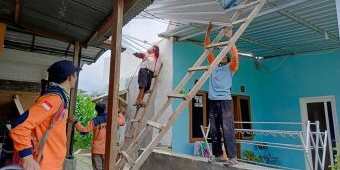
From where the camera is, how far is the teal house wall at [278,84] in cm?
696

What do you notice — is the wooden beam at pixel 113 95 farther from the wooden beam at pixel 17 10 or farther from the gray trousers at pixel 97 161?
the gray trousers at pixel 97 161

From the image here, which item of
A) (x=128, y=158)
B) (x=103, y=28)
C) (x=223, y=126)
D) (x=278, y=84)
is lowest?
(x=128, y=158)

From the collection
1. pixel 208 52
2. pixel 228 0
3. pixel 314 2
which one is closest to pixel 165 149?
pixel 208 52

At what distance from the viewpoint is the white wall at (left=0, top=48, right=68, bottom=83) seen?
5.40 meters

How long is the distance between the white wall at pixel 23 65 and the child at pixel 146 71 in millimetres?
2008

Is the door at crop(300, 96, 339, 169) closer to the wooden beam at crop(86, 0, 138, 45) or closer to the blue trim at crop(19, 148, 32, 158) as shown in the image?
the wooden beam at crop(86, 0, 138, 45)

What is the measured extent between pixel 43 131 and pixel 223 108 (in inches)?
111

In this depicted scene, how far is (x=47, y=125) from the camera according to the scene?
5.74 ft

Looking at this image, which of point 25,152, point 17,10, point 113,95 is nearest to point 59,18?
point 17,10

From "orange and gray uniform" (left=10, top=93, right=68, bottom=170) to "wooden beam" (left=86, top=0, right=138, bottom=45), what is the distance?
1.57 metres

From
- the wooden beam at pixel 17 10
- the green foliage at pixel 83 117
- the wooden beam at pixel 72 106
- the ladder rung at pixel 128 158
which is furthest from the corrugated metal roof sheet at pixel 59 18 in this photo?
the green foliage at pixel 83 117

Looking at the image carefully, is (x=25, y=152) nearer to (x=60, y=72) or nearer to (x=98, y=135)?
(x=60, y=72)

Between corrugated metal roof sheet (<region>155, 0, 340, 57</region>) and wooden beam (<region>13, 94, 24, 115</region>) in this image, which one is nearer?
corrugated metal roof sheet (<region>155, 0, 340, 57</region>)

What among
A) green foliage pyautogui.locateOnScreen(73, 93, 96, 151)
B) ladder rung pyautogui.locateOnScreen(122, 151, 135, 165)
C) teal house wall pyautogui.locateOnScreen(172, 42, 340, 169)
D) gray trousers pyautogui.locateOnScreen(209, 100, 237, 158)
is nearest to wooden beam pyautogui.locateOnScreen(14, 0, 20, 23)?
ladder rung pyautogui.locateOnScreen(122, 151, 135, 165)
